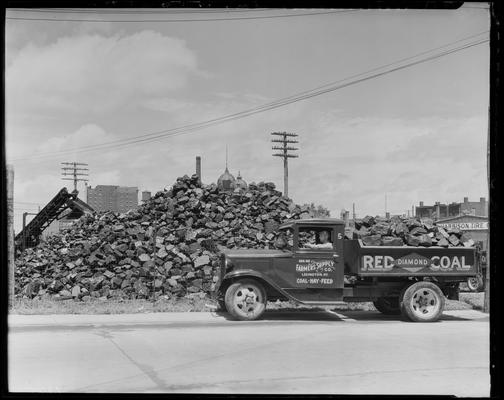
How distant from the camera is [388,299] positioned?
13531mm

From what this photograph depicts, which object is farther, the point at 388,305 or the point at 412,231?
the point at 412,231

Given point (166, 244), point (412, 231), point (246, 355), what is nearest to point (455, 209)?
point (412, 231)

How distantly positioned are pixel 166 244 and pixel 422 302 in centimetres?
820

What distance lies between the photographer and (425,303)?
485 inches

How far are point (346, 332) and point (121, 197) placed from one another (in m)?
36.9

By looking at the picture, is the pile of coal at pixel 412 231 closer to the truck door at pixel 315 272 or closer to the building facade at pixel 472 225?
the truck door at pixel 315 272

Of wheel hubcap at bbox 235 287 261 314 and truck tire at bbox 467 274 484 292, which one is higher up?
wheel hubcap at bbox 235 287 261 314

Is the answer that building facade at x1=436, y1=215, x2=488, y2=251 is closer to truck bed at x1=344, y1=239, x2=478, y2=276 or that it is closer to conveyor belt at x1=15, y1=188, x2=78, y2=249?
conveyor belt at x1=15, y1=188, x2=78, y2=249

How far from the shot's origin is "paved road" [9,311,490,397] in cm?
656

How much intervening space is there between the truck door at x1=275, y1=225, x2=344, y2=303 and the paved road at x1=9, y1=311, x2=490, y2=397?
632 mm

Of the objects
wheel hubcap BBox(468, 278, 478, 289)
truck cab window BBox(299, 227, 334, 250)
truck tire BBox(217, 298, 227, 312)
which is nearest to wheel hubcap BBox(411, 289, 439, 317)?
truck cab window BBox(299, 227, 334, 250)

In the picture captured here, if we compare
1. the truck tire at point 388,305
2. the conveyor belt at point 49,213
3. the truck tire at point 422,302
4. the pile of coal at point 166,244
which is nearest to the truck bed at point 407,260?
the truck tire at point 422,302

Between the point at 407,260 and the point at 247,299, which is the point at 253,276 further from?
the point at 407,260
